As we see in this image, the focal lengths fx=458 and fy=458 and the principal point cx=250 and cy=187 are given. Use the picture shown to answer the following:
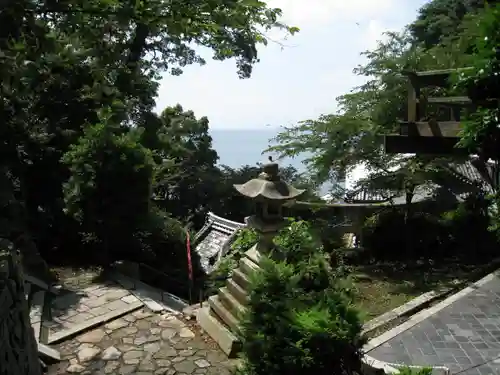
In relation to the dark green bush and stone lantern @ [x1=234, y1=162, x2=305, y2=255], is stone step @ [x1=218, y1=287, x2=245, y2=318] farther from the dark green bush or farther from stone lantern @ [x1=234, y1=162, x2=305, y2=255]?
the dark green bush

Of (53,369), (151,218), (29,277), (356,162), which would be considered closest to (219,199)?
(356,162)

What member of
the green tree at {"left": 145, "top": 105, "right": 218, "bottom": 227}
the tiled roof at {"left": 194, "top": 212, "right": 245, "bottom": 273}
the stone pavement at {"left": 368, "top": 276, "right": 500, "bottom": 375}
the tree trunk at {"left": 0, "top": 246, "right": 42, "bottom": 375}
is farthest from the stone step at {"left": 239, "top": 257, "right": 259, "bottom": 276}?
the green tree at {"left": 145, "top": 105, "right": 218, "bottom": 227}

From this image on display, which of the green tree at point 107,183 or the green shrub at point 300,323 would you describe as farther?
the green tree at point 107,183

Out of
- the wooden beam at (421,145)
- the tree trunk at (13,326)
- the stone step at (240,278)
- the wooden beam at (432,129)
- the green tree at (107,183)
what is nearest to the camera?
the wooden beam at (432,129)

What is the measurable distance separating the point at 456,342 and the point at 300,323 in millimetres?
3964

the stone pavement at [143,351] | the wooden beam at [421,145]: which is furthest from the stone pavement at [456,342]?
the wooden beam at [421,145]

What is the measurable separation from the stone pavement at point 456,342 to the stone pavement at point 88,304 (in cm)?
492

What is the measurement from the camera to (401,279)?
1235 centimetres

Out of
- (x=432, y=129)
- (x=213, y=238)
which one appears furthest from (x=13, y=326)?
(x=213, y=238)

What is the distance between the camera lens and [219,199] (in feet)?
74.7

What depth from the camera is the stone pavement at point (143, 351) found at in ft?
22.7

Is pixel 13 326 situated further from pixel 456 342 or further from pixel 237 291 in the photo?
pixel 456 342

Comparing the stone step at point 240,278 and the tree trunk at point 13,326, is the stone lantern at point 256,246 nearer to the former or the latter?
the stone step at point 240,278

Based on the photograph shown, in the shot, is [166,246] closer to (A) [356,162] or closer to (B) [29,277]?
(B) [29,277]
